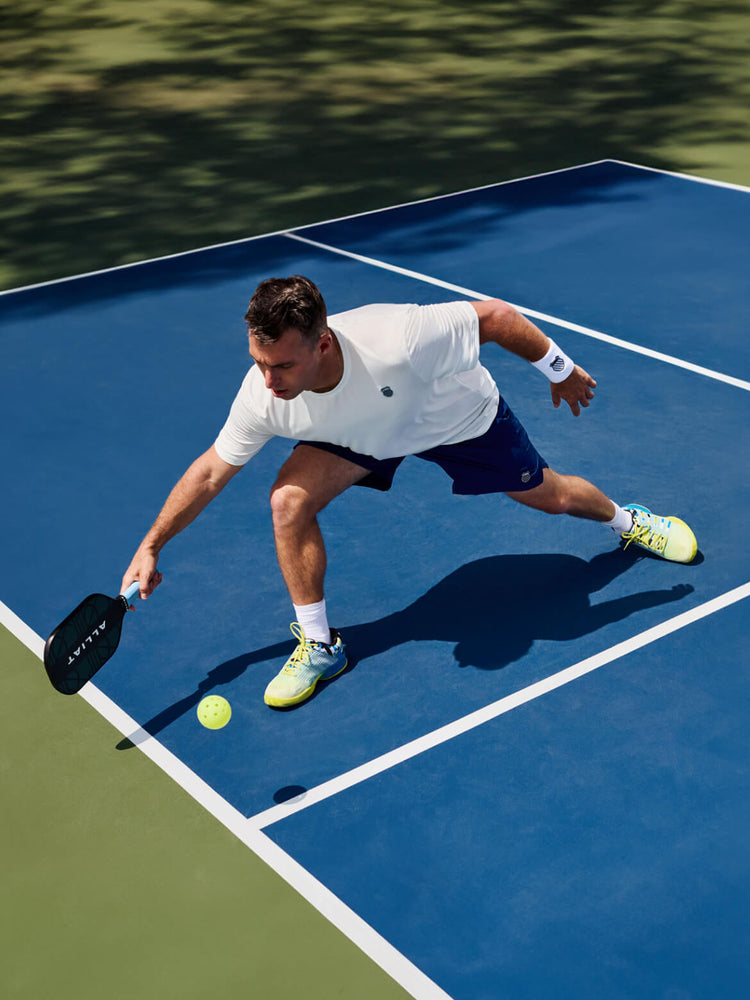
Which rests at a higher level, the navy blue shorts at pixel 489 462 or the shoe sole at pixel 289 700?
the navy blue shorts at pixel 489 462

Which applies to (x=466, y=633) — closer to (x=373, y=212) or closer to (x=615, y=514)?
(x=615, y=514)

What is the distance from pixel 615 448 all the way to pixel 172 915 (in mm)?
3711

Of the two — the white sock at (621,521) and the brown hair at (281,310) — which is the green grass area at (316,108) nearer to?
the white sock at (621,521)

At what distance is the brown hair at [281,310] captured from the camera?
4426mm

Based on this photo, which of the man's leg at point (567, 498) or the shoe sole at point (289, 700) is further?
the man's leg at point (567, 498)

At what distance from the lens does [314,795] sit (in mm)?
4523

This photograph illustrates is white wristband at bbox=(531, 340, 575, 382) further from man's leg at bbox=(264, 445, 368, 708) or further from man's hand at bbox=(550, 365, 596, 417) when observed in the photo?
man's leg at bbox=(264, 445, 368, 708)

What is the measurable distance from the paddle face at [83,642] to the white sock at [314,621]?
0.71 meters

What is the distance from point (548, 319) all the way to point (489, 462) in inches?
135

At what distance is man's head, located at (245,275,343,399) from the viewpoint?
174 inches

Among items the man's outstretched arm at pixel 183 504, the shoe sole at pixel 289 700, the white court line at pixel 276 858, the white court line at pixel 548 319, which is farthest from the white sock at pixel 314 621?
the white court line at pixel 548 319

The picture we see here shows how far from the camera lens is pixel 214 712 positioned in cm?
480

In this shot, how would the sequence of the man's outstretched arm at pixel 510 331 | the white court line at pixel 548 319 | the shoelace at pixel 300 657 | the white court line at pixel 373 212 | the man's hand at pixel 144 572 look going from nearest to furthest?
the man's hand at pixel 144 572, the man's outstretched arm at pixel 510 331, the shoelace at pixel 300 657, the white court line at pixel 548 319, the white court line at pixel 373 212

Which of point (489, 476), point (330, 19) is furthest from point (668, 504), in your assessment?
point (330, 19)
